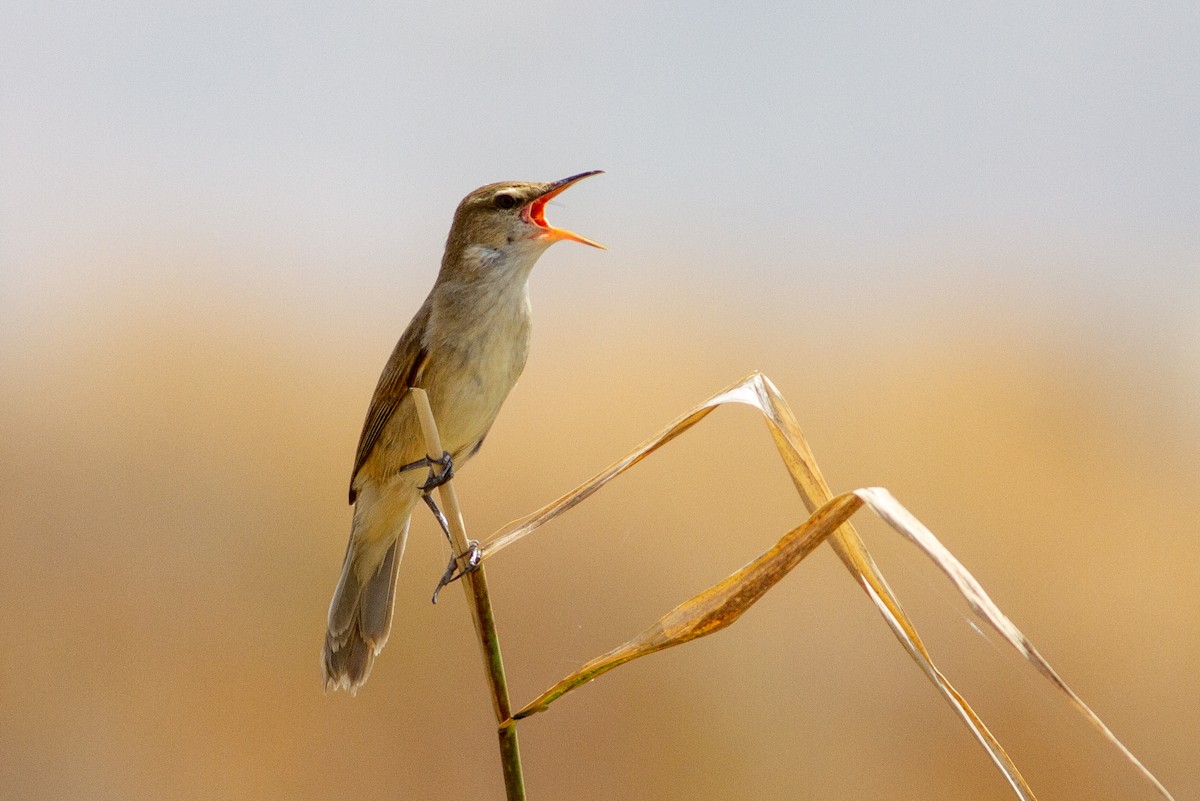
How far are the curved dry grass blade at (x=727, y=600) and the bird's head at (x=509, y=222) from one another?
4.55 feet

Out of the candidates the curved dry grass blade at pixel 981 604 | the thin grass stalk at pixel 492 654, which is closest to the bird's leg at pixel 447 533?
the thin grass stalk at pixel 492 654

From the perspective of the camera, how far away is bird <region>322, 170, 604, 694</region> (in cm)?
231

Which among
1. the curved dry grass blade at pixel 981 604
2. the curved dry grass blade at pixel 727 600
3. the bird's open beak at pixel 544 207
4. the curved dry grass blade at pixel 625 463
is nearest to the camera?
the curved dry grass blade at pixel 981 604

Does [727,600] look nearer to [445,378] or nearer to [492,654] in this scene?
[492,654]

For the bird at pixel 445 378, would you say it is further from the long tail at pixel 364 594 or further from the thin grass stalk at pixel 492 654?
the thin grass stalk at pixel 492 654

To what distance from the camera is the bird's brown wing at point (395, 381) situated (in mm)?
2355

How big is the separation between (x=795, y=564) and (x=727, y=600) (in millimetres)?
83

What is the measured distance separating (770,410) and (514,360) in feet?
4.01

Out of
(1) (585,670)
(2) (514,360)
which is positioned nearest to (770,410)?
(1) (585,670)

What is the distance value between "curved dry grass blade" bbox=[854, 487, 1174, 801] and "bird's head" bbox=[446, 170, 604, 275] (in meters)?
1.47

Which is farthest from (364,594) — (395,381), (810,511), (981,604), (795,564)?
(981,604)

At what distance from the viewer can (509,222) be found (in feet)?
7.91

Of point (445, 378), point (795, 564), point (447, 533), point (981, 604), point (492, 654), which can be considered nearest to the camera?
point (981, 604)

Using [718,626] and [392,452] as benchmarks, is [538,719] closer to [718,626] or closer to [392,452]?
[392,452]
